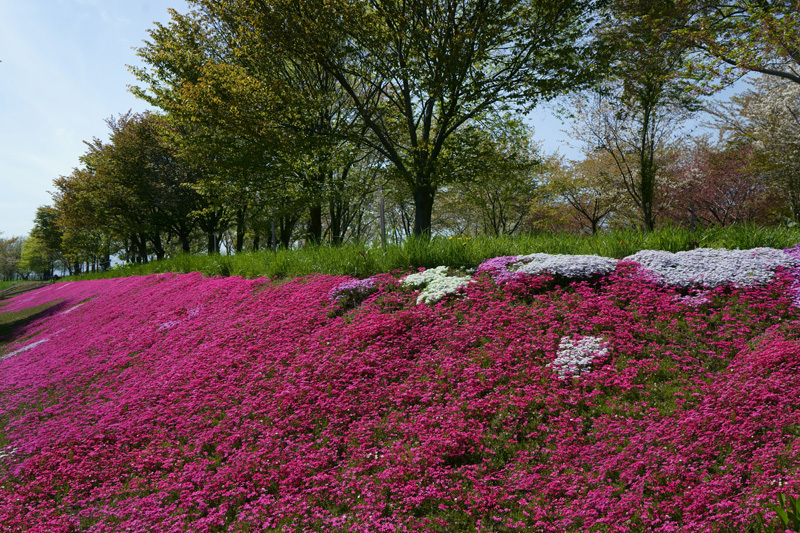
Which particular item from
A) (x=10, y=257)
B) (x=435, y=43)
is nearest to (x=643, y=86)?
(x=435, y=43)

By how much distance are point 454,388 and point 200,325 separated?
20.5 feet

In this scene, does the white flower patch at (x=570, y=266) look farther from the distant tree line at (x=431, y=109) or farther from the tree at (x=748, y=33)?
the tree at (x=748, y=33)

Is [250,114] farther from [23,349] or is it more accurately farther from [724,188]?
[724,188]

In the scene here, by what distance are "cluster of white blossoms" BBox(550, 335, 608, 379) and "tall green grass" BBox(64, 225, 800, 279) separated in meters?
3.12

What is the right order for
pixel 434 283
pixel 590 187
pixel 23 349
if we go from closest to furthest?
pixel 434 283, pixel 23 349, pixel 590 187

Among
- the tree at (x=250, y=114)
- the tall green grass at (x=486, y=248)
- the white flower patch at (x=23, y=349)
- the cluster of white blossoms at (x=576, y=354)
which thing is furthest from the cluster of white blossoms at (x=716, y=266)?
the white flower patch at (x=23, y=349)

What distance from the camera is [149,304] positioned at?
12977 millimetres

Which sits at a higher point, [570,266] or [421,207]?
[421,207]

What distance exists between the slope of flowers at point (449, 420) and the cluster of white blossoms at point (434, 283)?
17 centimetres

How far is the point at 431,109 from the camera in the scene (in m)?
15.2

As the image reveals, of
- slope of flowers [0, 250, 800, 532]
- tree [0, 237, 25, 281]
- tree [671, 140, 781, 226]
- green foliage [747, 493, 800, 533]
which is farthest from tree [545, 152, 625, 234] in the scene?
tree [0, 237, 25, 281]

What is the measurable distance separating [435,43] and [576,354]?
10538 mm

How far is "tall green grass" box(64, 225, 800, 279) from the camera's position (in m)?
7.98

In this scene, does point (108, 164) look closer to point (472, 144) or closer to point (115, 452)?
point (472, 144)
